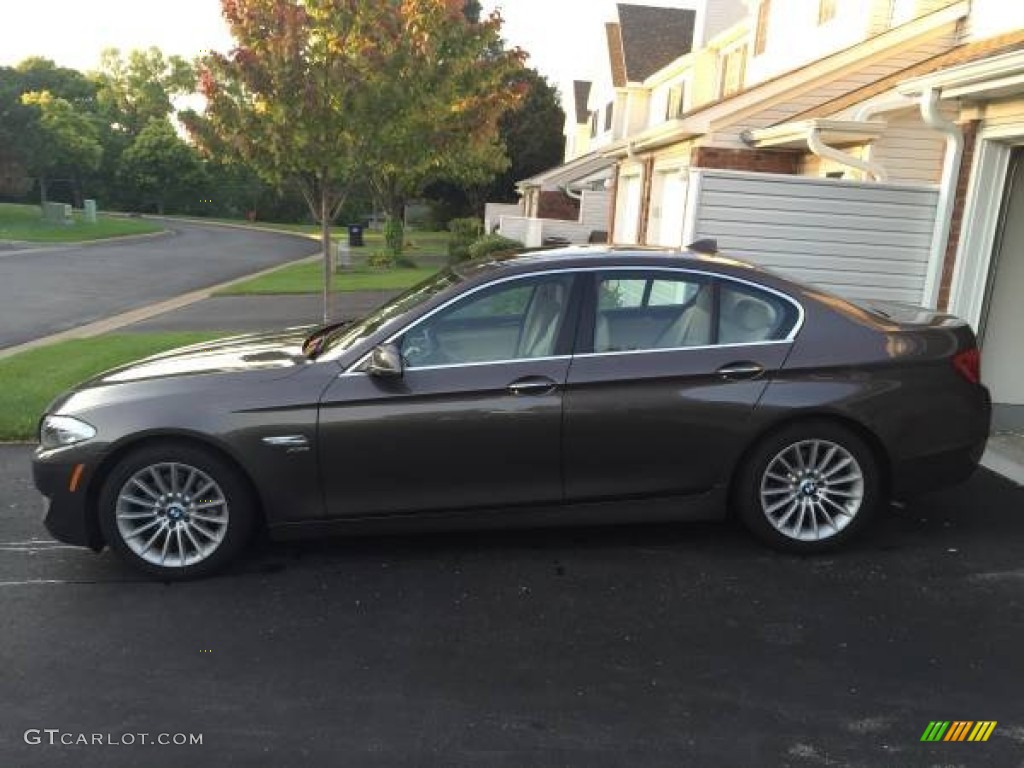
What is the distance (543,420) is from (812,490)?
1.45 meters

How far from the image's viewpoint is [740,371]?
4508mm

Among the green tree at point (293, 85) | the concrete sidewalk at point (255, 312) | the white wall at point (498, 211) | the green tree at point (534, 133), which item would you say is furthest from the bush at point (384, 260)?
the green tree at point (534, 133)

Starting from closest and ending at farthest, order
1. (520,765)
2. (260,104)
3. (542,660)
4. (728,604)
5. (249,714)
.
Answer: (520,765)
(249,714)
(542,660)
(728,604)
(260,104)

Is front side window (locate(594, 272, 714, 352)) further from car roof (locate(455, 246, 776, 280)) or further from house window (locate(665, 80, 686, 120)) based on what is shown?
house window (locate(665, 80, 686, 120))

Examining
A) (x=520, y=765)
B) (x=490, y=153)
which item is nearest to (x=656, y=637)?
(x=520, y=765)

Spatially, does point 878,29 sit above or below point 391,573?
above

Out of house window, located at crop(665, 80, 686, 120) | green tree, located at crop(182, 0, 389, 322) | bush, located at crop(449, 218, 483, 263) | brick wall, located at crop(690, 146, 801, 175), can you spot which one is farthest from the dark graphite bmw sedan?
bush, located at crop(449, 218, 483, 263)

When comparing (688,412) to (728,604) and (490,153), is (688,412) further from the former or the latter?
(490,153)

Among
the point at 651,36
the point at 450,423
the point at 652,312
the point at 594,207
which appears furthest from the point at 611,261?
the point at 651,36

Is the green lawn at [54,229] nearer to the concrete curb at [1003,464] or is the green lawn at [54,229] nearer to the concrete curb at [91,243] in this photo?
the concrete curb at [91,243]

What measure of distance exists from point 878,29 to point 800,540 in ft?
32.5

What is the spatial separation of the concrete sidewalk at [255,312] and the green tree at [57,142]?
34.5 meters

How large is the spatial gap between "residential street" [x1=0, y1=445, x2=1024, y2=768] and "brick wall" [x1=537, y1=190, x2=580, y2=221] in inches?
1086

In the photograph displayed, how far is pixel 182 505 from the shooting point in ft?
14.3
